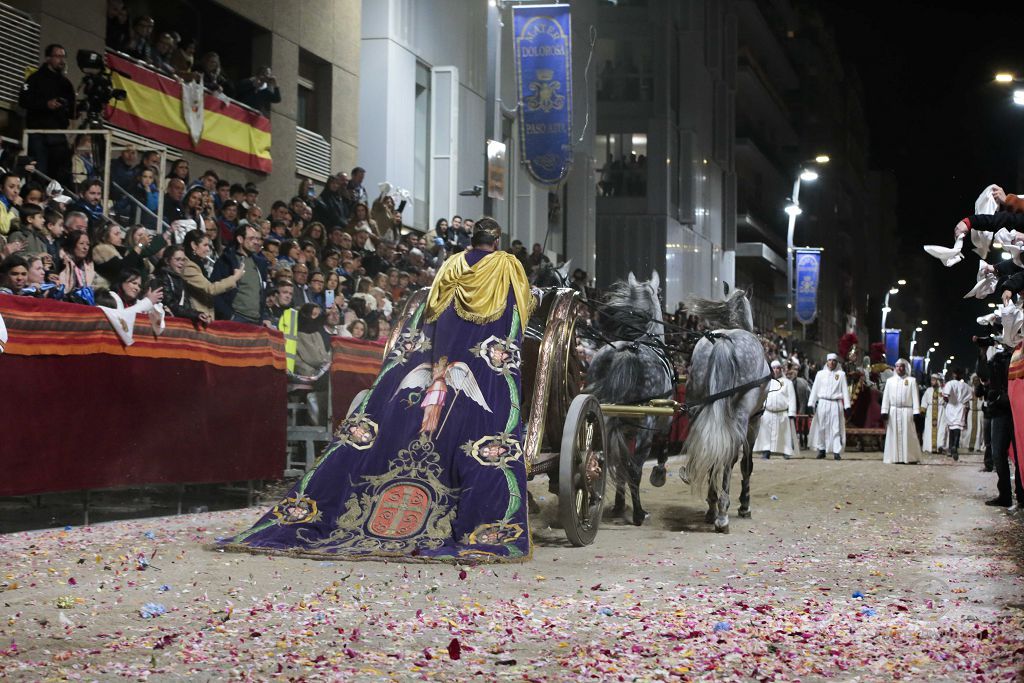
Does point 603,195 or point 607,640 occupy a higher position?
point 603,195

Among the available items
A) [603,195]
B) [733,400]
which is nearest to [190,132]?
[733,400]

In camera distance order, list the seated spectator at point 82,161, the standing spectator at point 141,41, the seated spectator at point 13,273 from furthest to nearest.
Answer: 1. the standing spectator at point 141,41
2. the seated spectator at point 82,161
3. the seated spectator at point 13,273

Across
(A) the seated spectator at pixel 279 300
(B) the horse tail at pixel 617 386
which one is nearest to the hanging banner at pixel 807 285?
(A) the seated spectator at pixel 279 300

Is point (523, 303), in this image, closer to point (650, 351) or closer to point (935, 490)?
point (650, 351)

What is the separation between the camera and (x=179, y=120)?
1775 centimetres

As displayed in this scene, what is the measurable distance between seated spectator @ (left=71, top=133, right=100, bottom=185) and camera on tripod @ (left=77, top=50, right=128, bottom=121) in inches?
21.4

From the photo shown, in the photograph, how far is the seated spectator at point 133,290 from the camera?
1084 centimetres

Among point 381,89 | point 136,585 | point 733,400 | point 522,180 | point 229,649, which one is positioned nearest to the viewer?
point 229,649

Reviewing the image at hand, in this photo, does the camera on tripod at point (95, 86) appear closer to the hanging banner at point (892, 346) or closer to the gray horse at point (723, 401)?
the gray horse at point (723, 401)

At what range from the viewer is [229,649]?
5.75 metres

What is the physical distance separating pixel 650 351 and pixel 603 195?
30.0 m

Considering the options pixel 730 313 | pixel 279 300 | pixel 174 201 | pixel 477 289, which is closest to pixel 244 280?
pixel 279 300

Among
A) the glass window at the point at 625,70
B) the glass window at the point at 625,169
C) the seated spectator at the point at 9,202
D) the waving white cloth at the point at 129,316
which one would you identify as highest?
the glass window at the point at 625,70

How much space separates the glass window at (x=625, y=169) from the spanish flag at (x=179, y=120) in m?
23.5
